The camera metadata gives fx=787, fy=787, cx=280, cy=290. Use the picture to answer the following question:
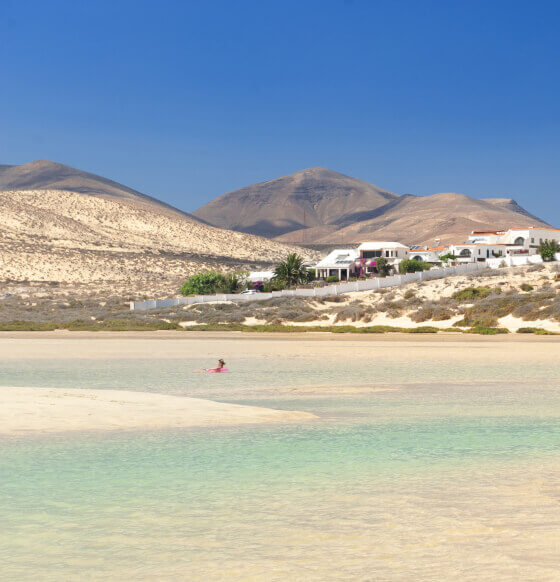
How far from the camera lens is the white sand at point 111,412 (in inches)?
570

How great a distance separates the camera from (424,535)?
807 centimetres

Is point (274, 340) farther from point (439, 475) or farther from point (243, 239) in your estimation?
point (243, 239)

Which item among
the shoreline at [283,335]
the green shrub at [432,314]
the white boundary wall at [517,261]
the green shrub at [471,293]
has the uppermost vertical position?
the white boundary wall at [517,261]

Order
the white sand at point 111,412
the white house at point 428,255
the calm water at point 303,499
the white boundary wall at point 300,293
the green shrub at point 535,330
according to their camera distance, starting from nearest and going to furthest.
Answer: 1. the calm water at point 303,499
2. the white sand at point 111,412
3. the green shrub at point 535,330
4. the white boundary wall at point 300,293
5. the white house at point 428,255

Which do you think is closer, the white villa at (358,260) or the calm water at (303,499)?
the calm water at (303,499)

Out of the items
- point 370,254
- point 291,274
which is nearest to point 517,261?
point 291,274

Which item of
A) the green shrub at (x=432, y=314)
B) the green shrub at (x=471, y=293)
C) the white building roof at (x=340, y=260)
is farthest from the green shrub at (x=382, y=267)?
the green shrub at (x=432, y=314)

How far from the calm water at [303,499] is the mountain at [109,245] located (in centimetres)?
7273

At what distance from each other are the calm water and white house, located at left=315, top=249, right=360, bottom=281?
238ft

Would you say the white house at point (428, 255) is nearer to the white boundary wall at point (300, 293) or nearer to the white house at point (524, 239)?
the white house at point (524, 239)

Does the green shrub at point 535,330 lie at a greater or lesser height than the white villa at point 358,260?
lesser

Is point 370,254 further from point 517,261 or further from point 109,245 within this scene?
point 109,245

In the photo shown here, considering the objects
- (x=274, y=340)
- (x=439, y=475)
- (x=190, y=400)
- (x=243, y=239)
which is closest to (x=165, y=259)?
(x=243, y=239)

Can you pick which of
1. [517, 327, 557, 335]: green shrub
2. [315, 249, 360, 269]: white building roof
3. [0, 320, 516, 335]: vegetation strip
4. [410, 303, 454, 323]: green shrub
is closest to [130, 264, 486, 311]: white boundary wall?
[0, 320, 516, 335]: vegetation strip
